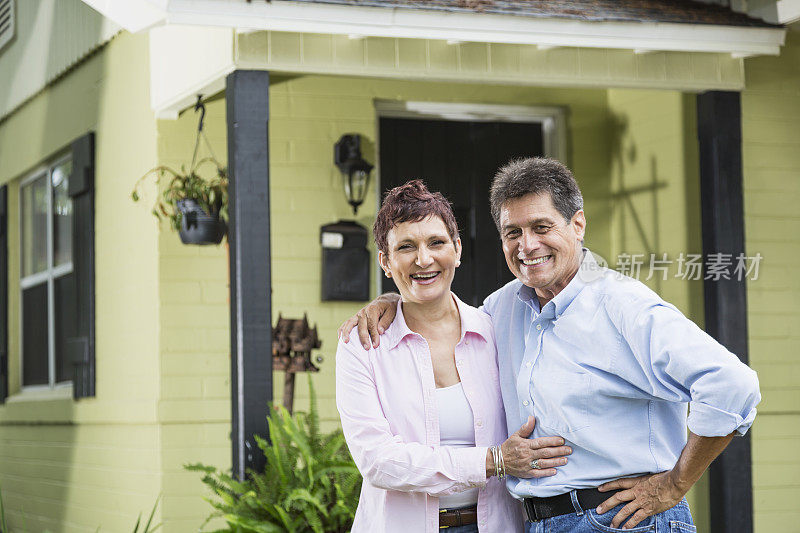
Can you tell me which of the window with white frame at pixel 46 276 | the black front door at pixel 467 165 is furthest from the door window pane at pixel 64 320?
the black front door at pixel 467 165

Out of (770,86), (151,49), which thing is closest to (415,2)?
(151,49)

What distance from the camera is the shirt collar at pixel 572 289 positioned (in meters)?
3.08

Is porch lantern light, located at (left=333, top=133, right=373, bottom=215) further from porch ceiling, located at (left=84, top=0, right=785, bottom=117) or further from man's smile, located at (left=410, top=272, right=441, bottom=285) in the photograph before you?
man's smile, located at (left=410, top=272, right=441, bottom=285)

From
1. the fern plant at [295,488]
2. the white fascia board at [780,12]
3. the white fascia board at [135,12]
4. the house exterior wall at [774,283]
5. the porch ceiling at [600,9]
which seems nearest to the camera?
the fern plant at [295,488]

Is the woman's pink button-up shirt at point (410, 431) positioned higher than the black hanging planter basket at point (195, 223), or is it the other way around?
the black hanging planter basket at point (195, 223)

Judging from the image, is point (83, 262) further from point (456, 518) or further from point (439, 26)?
point (456, 518)

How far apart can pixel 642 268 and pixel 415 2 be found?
2.70 meters

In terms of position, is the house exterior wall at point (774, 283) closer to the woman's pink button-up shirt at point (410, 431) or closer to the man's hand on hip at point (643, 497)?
the woman's pink button-up shirt at point (410, 431)

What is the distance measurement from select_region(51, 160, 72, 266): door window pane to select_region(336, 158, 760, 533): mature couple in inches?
236

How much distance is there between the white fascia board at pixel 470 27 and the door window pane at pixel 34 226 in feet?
14.6

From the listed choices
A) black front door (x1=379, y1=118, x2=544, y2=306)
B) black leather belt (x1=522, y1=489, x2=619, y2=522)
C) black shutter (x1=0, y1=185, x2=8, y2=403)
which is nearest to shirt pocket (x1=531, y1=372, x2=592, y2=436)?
black leather belt (x1=522, y1=489, x2=619, y2=522)

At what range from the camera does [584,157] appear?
7.75 meters

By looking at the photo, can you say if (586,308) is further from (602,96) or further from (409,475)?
(602,96)

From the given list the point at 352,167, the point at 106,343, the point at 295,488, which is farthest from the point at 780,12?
the point at 106,343
